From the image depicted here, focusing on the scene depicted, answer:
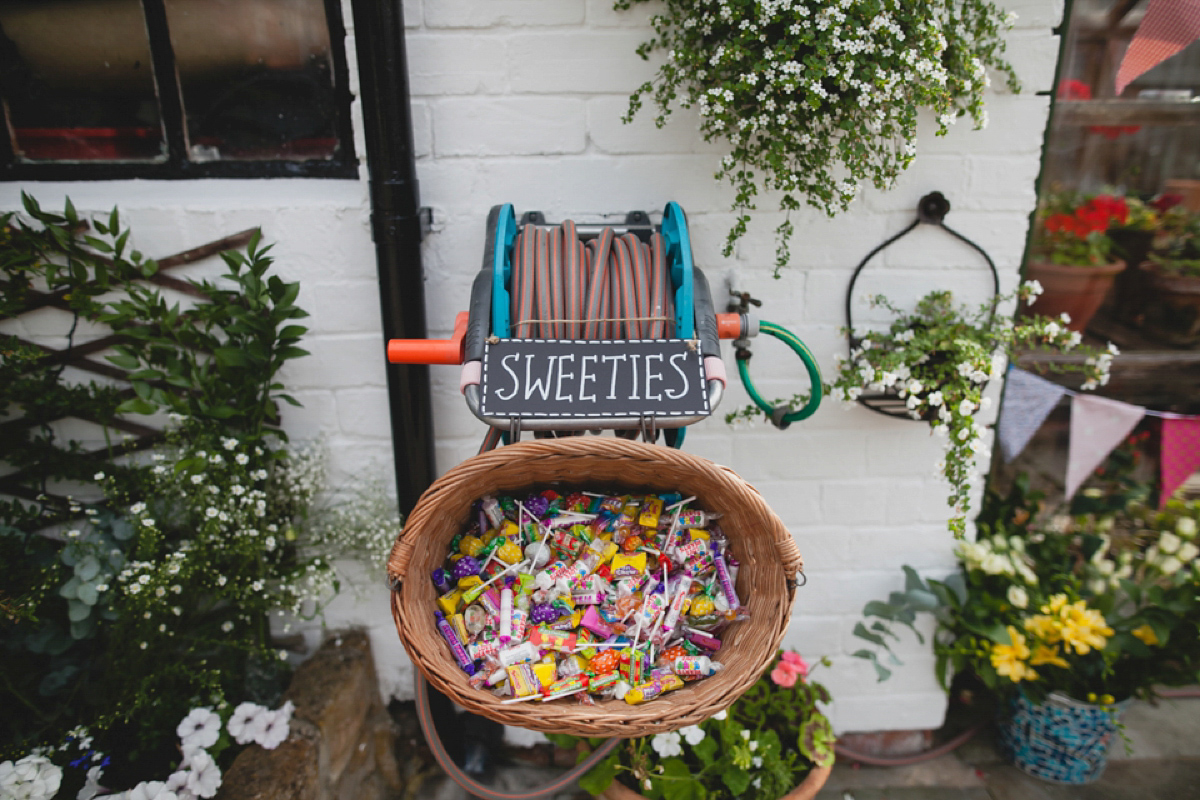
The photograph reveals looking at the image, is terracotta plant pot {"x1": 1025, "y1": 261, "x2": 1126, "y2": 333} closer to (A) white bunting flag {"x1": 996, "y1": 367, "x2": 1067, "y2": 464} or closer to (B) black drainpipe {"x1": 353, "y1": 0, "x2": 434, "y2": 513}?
(A) white bunting flag {"x1": 996, "y1": 367, "x2": 1067, "y2": 464}

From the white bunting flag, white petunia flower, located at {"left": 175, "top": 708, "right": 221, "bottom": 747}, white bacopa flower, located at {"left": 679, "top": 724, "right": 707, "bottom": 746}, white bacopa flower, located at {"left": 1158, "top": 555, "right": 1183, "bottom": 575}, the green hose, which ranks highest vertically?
the green hose

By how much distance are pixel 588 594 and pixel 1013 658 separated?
1198mm

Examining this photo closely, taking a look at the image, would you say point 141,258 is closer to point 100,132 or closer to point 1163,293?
point 100,132

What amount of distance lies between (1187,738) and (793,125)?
2.07 m

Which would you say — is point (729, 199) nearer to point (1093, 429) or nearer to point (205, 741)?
point (1093, 429)

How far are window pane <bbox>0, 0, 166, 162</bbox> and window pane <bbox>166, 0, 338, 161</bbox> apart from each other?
95 millimetres

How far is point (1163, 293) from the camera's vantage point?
6.17ft

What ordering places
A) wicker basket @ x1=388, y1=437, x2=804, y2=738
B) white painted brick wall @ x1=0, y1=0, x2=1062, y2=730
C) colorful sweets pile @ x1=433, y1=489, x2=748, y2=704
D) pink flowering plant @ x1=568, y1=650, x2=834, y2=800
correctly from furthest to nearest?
pink flowering plant @ x1=568, y1=650, x2=834, y2=800 → white painted brick wall @ x1=0, y1=0, x2=1062, y2=730 → colorful sweets pile @ x1=433, y1=489, x2=748, y2=704 → wicker basket @ x1=388, y1=437, x2=804, y2=738

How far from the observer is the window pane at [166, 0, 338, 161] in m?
1.50

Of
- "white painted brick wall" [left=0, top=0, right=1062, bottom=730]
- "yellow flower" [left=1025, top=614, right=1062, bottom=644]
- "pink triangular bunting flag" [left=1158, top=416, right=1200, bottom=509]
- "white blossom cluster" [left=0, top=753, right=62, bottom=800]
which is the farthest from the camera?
"pink triangular bunting flag" [left=1158, top=416, right=1200, bottom=509]

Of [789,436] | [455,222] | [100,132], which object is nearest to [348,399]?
[455,222]

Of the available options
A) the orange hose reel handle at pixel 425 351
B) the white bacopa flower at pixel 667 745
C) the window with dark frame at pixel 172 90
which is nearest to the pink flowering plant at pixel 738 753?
the white bacopa flower at pixel 667 745

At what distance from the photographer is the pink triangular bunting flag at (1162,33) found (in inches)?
54.1

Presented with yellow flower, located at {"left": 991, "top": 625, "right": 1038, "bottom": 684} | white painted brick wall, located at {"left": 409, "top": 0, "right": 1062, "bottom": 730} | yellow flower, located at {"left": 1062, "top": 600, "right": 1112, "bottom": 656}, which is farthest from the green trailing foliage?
yellow flower, located at {"left": 1062, "top": 600, "right": 1112, "bottom": 656}
